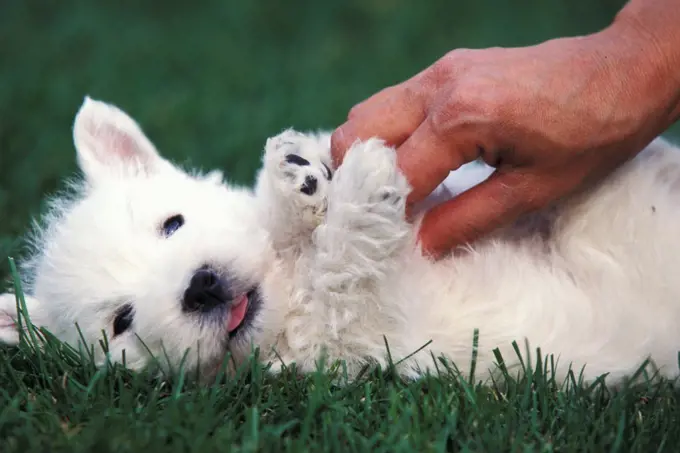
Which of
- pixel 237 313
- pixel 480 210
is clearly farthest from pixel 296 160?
pixel 480 210

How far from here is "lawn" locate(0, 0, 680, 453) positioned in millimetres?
2045

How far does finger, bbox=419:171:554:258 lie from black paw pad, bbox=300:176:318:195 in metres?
0.44

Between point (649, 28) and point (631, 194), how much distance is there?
23.6 inches

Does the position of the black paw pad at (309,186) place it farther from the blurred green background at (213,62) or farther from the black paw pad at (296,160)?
the blurred green background at (213,62)

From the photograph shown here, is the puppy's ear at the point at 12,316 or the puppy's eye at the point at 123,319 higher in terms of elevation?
the puppy's ear at the point at 12,316

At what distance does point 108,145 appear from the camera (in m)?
3.30

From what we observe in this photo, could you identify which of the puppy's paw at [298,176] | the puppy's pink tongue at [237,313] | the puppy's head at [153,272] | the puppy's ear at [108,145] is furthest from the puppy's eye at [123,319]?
the puppy's ear at [108,145]

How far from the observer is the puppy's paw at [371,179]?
235 cm

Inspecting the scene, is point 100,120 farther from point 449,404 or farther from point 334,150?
point 449,404

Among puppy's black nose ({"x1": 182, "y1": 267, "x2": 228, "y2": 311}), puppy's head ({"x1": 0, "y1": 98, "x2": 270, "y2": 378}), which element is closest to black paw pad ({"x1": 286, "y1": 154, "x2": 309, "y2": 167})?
puppy's head ({"x1": 0, "y1": 98, "x2": 270, "y2": 378})

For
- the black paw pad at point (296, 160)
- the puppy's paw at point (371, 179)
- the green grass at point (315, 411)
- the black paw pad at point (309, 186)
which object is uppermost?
the black paw pad at point (296, 160)

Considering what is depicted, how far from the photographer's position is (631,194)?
2.67 metres

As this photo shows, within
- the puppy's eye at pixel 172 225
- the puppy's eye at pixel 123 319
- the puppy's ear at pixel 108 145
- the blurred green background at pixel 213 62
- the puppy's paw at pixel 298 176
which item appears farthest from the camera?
the blurred green background at pixel 213 62

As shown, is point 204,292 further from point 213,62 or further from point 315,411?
point 213,62
